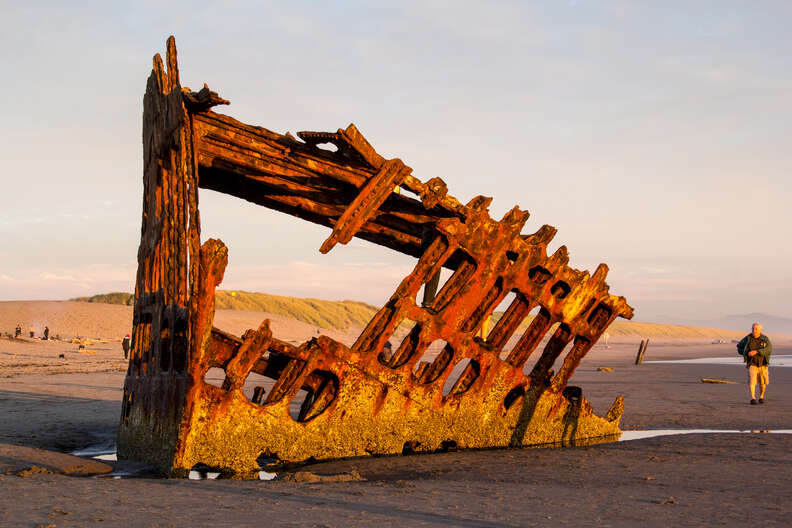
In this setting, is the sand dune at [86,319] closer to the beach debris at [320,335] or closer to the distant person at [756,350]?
the distant person at [756,350]

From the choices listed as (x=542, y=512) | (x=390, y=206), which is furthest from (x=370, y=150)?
(x=542, y=512)

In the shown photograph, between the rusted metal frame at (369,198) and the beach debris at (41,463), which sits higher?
the rusted metal frame at (369,198)

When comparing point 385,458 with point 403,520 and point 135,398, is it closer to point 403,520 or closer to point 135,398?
point 135,398

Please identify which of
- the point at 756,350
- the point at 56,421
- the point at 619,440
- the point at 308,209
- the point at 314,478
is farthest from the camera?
the point at 756,350

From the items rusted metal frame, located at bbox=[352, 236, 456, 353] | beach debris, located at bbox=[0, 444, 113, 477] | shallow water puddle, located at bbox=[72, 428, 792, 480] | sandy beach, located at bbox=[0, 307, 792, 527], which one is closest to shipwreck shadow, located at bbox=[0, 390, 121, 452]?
sandy beach, located at bbox=[0, 307, 792, 527]

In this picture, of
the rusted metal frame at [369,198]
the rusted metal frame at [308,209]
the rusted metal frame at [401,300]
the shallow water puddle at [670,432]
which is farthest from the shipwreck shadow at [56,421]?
the shallow water puddle at [670,432]

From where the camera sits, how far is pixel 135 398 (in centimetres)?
657

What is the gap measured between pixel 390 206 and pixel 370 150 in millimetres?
1168

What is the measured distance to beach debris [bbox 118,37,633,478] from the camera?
5.82 m

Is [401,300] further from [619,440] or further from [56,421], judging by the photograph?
[56,421]

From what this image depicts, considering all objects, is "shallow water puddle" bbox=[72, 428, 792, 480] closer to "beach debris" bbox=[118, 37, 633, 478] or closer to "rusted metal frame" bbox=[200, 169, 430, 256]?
"beach debris" bbox=[118, 37, 633, 478]

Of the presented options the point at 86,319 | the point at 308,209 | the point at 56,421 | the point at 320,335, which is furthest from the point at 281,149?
the point at 86,319

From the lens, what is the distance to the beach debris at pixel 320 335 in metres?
5.82

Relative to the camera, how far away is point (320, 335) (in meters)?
5.89
